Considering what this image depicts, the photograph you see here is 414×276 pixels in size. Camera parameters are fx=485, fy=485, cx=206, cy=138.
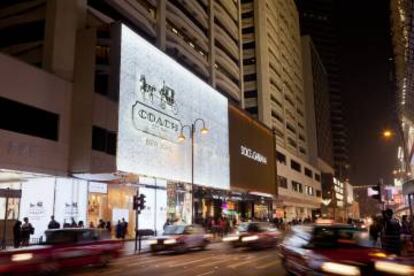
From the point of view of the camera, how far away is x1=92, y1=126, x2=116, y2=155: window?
33.0 meters

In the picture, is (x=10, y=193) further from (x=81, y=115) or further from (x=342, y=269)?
(x=342, y=269)

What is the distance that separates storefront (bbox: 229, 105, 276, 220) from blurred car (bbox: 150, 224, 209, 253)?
93.1ft

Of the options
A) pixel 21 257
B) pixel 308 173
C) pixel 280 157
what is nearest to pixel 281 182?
pixel 280 157

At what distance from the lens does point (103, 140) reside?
3375cm

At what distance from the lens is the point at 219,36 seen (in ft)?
227

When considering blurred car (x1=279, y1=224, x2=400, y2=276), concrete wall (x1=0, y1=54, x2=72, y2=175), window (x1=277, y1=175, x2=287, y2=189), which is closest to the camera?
blurred car (x1=279, y1=224, x2=400, y2=276)

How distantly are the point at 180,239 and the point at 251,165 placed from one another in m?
38.6

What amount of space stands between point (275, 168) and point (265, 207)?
20.7 feet

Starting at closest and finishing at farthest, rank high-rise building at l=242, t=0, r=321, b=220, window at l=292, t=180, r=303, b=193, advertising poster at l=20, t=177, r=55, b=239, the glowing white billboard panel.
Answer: advertising poster at l=20, t=177, r=55, b=239
the glowing white billboard panel
high-rise building at l=242, t=0, r=321, b=220
window at l=292, t=180, r=303, b=193

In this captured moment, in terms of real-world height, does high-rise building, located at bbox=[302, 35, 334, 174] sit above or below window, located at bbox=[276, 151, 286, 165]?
above

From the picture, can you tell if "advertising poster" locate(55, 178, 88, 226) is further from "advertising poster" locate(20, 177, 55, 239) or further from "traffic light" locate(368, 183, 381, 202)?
"traffic light" locate(368, 183, 381, 202)

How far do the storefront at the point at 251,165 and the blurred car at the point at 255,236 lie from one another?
28.2 meters

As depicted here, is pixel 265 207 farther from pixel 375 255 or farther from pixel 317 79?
pixel 317 79

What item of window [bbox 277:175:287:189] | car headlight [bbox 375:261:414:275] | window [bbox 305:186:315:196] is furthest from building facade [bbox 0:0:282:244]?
window [bbox 305:186:315:196]
